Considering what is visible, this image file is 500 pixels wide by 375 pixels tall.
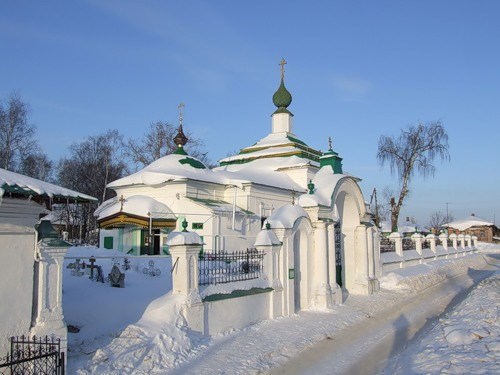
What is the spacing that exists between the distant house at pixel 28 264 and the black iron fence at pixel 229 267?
132 inches

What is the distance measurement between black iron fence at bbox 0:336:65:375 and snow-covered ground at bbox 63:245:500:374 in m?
0.57

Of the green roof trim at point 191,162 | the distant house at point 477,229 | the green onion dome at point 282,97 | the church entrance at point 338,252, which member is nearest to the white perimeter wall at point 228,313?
the church entrance at point 338,252

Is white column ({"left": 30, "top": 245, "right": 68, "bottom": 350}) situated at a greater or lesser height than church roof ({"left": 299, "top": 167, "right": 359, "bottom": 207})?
lesser

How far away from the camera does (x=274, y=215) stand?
1248 centimetres

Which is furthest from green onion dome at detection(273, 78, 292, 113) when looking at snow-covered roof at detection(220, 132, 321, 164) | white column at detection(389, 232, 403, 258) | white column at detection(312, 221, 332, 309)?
white column at detection(312, 221, 332, 309)

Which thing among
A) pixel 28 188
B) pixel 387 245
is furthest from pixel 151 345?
pixel 387 245

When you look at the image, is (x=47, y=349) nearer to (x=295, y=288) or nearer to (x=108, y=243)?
(x=295, y=288)

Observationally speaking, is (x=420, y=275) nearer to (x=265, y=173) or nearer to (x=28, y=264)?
(x=265, y=173)

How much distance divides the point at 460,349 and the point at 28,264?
21.6 feet

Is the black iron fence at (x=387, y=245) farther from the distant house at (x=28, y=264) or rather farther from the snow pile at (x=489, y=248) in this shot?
the snow pile at (x=489, y=248)

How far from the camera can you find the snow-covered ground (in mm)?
7098

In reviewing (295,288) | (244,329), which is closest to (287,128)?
(295,288)

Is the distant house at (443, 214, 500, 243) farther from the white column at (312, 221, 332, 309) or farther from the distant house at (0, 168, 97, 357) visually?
the distant house at (0, 168, 97, 357)

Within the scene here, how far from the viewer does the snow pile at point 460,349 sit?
646 cm
